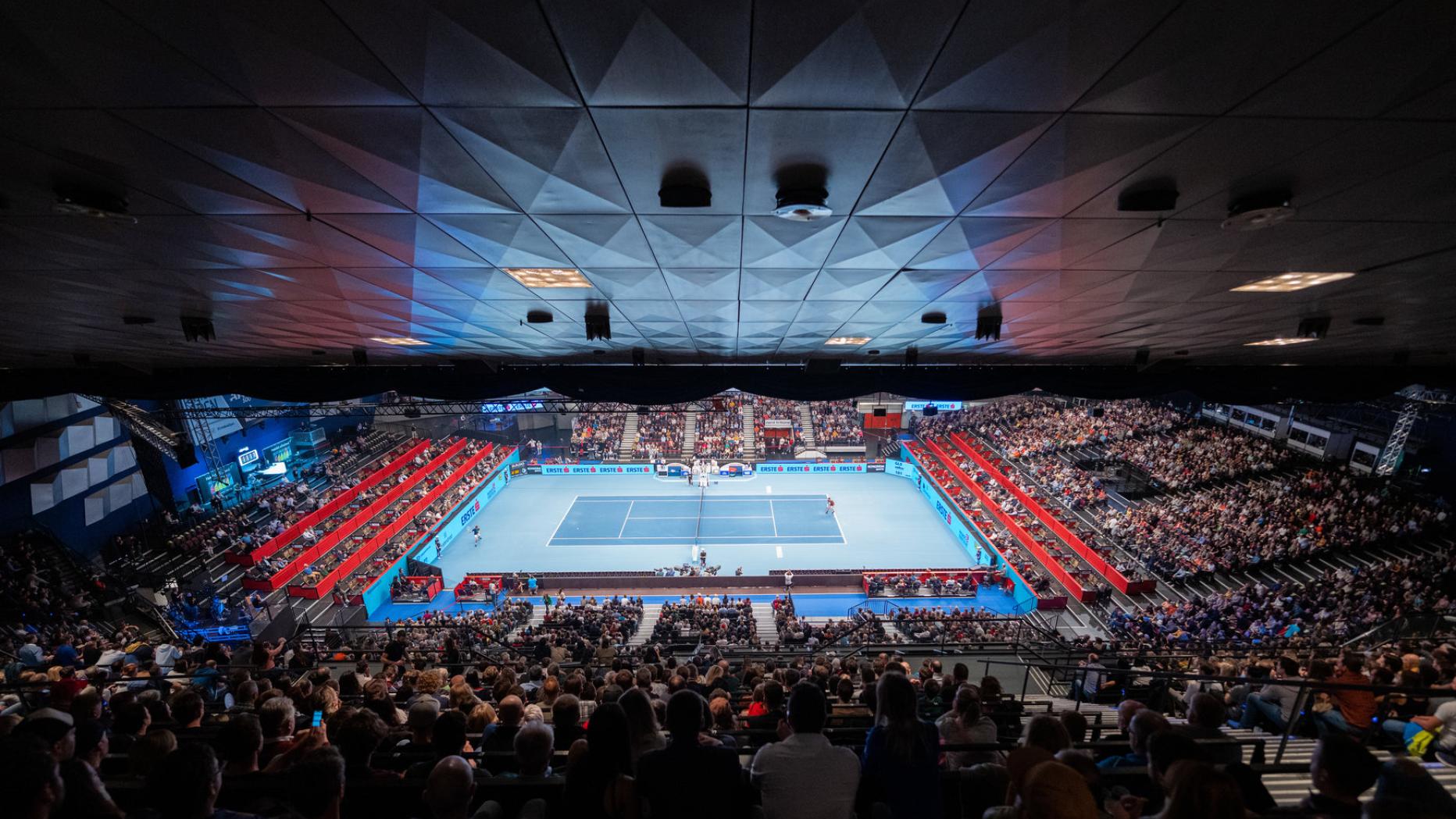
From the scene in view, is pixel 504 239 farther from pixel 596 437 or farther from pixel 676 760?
pixel 596 437

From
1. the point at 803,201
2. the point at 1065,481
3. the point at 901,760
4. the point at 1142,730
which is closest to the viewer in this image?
the point at 803,201

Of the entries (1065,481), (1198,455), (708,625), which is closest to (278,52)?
(708,625)

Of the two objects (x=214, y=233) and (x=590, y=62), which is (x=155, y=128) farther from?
(x=590, y=62)

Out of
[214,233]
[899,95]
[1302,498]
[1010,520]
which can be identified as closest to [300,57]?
[899,95]

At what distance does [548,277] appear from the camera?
13.7 ft

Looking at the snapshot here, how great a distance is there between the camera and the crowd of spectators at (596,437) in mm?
38656

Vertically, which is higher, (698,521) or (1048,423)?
(1048,423)

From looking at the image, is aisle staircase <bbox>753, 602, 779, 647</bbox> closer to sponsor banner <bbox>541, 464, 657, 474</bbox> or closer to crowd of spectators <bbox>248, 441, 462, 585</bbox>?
crowd of spectators <bbox>248, 441, 462, 585</bbox>

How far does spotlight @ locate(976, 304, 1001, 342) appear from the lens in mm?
5332

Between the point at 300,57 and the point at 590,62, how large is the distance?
0.83 meters

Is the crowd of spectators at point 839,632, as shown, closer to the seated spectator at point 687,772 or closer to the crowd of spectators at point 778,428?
the seated spectator at point 687,772

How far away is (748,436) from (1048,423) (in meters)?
19.2

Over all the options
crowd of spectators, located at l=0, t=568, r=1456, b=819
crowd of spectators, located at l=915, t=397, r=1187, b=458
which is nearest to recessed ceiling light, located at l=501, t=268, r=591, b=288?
crowd of spectators, located at l=0, t=568, r=1456, b=819

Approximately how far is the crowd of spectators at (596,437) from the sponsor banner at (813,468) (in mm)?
10562
